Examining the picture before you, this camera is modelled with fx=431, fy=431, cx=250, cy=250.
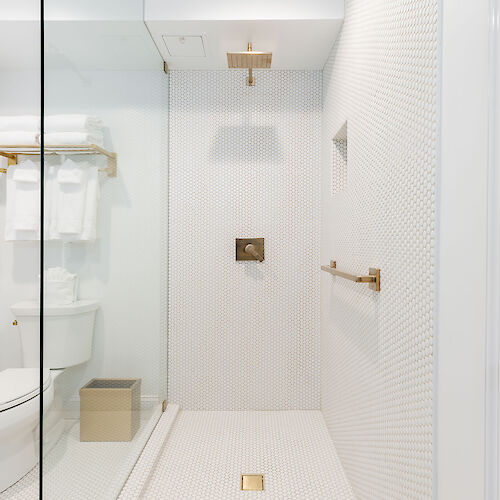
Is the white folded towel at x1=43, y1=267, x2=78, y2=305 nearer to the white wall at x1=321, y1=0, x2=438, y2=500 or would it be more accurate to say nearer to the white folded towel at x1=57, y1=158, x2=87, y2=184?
the white folded towel at x1=57, y1=158, x2=87, y2=184

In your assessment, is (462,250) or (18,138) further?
(18,138)

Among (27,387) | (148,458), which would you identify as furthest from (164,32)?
(148,458)

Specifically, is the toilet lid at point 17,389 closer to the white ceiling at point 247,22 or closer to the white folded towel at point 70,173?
the white folded towel at point 70,173

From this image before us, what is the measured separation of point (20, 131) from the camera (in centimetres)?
152

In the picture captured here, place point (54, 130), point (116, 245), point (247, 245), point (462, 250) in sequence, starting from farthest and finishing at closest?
point (247, 245)
point (116, 245)
point (54, 130)
point (462, 250)

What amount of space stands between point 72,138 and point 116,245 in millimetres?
486

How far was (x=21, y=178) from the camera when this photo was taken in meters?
1.72

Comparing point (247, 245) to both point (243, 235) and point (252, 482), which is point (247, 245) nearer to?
point (243, 235)

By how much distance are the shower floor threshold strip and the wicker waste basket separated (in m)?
0.16

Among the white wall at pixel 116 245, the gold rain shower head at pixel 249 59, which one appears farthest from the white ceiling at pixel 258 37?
the white wall at pixel 116 245

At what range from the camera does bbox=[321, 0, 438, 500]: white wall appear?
1.00 metres

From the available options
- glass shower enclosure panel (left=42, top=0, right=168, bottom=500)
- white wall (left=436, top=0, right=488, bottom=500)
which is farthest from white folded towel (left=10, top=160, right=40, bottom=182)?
white wall (left=436, top=0, right=488, bottom=500)

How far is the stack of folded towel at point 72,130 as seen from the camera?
115 cm

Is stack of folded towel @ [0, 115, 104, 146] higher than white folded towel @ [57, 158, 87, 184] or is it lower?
higher
